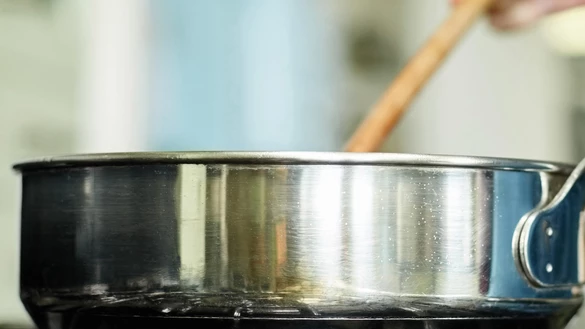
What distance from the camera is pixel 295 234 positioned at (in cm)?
34

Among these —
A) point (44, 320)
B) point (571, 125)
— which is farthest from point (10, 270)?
point (571, 125)

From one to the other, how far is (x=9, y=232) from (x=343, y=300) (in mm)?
615

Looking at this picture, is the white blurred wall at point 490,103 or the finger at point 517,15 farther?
the white blurred wall at point 490,103

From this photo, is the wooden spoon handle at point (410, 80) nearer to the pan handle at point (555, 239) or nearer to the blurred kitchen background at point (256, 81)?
→ the pan handle at point (555, 239)

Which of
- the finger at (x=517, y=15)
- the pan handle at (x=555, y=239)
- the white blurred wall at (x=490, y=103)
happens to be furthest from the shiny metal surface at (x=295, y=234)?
the white blurred wall at (x=490, y=103)

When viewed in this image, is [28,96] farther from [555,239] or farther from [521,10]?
[555,239]

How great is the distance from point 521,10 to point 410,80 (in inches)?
9.1

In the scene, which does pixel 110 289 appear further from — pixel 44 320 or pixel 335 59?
pixel 335 59

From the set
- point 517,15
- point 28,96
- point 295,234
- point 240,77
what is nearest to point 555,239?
point 295,234

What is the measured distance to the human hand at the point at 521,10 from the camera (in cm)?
75

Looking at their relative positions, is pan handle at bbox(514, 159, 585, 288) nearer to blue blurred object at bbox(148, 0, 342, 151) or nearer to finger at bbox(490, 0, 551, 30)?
finger at bbox(490, 0, 551, 30)

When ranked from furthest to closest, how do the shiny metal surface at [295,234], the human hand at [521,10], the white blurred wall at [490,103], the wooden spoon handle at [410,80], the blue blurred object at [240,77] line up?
the white blurred wall at [490,103], the blue blurred object at [240,77], the human hand at [521,10], the wooden spoon handle at [410,80], the shiny metal surface at [295,234]

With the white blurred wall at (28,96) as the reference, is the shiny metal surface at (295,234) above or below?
below

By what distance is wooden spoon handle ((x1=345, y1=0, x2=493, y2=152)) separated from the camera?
555 millimetres
